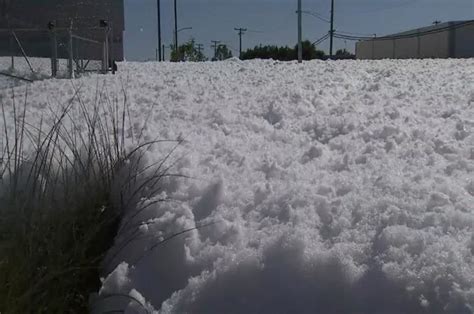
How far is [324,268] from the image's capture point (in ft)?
10.1

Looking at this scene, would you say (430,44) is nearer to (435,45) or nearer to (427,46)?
(427,46)

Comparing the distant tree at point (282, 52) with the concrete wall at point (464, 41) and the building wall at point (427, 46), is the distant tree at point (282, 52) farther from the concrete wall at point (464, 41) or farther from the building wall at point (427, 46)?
the concrete wall at point (464, 41)

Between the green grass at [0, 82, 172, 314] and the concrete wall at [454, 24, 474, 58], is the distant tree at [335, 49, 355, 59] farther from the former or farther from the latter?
the green grass at [0, 82, 172, 314]

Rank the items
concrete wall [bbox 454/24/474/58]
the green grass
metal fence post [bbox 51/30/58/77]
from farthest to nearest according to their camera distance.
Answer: concrete wall [bbox 454/24/474/58] < metal fence post [bbox 51/30/58/77] < the green grass

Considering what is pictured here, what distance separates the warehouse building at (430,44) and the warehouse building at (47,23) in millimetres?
25278

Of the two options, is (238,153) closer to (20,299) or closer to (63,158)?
(63,158)

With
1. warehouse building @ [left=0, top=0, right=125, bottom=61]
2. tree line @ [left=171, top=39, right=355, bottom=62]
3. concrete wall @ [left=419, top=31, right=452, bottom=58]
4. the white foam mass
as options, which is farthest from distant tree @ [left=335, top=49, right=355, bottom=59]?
the white foam mass

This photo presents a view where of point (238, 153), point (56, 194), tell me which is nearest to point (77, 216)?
point (56, 194)

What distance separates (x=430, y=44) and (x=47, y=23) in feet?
116

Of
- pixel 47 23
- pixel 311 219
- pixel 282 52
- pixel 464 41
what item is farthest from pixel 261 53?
pixel 311 219

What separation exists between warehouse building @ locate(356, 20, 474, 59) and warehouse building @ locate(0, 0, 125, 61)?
25278 millimetres

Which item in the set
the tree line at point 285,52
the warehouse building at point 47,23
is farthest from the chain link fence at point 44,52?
the tree line at point 285,52

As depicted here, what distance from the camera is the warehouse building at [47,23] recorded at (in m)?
12.2

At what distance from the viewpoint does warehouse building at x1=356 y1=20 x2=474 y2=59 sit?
125 ft
